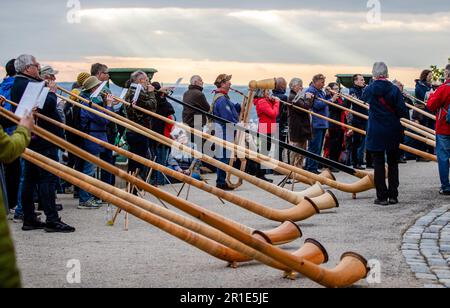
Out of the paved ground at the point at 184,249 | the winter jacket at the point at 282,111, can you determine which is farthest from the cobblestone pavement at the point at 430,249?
the winter jacket at the point at 282,111

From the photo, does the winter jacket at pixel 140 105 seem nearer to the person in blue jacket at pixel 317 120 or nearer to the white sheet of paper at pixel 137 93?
the white sheet of paper at pixel 137 93

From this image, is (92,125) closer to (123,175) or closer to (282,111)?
(123,175)

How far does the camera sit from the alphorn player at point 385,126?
1359 centimetres

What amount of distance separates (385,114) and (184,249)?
16.2 ft

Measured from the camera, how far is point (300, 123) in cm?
1816

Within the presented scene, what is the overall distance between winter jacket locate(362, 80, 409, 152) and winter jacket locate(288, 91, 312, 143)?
4396 millimetres

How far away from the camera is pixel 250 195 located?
15227mm

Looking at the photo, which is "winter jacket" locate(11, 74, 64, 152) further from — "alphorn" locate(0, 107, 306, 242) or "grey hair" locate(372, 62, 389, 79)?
"grey hair" locate(372, 62, 389, 79)

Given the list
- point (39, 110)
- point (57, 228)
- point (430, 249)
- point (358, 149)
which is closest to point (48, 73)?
point (39, 110)

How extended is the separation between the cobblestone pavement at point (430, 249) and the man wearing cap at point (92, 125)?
4.76m

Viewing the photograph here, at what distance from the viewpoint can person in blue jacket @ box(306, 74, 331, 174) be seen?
732 inches

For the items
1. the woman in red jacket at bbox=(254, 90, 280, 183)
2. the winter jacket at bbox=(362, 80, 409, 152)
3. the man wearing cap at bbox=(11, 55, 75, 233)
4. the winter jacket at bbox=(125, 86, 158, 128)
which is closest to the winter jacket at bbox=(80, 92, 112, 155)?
the winter jacket at bbox=(125, 86, 158, 128)
